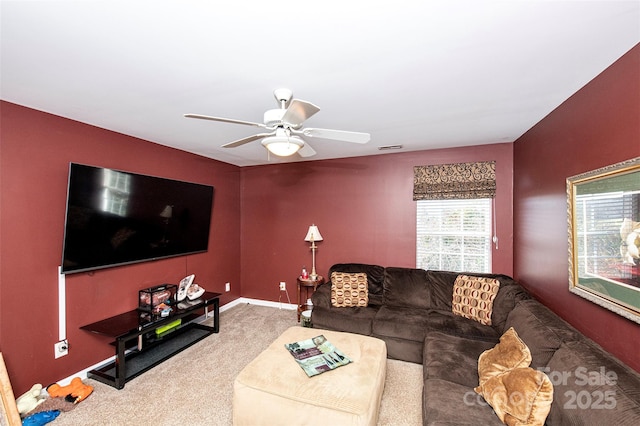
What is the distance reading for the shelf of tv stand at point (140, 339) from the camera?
8.16 ft

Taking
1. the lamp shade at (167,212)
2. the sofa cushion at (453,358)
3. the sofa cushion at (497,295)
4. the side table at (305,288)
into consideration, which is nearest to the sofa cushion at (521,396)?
the sofa cushion at (453,358)

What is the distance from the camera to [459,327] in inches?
109

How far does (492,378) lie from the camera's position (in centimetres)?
173

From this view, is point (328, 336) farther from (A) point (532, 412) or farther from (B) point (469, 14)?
(B) point (469, 14)

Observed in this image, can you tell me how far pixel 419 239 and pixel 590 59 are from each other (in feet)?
8.51

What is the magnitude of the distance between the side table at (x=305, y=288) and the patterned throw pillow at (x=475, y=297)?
178 cm

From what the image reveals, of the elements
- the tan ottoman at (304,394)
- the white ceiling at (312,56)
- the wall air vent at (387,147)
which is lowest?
the tan ottoman at (304,394)

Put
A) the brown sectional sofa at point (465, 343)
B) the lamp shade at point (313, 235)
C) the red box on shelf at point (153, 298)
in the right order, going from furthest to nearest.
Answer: the lamp shade at point (313, 235), the red box on shelf at point (153, 298), the brown sectional sofa at point (465, 343)

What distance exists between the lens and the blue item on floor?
196cm

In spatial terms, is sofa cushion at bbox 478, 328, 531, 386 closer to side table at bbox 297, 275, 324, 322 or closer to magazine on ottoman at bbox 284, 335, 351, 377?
magazine on ottoman at bbox 284, 335, 351, 377

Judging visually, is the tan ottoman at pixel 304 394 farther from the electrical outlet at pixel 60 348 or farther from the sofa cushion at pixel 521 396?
the electrical outlet at pixel 60 348

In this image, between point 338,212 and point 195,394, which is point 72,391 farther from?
point 338,212

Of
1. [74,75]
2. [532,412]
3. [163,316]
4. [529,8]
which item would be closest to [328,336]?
[532,412]

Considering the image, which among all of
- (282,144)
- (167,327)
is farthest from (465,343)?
(167,327)
